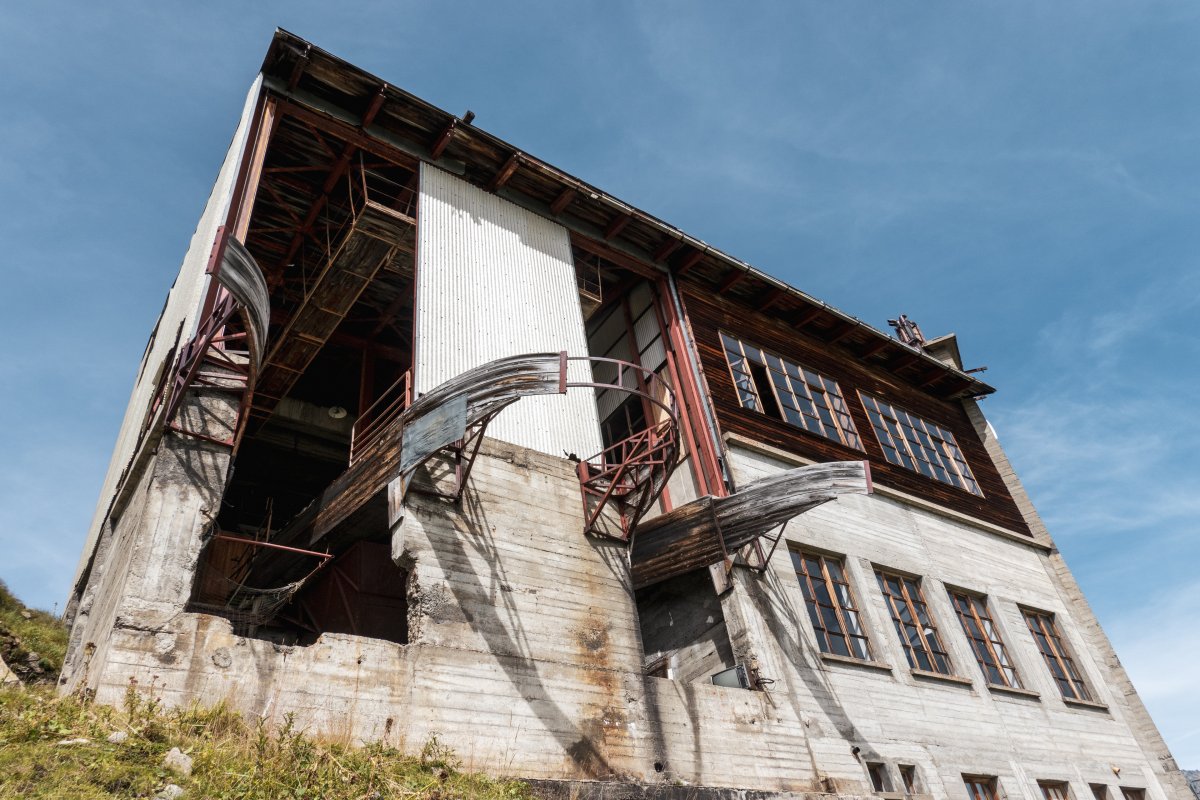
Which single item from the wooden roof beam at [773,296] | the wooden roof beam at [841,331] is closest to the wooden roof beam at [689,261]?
the wooden roof beam at [773,296]

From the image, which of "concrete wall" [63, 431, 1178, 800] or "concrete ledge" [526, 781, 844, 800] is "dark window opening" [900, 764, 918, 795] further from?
"concrete ledge" [526, 781, 844, 800]

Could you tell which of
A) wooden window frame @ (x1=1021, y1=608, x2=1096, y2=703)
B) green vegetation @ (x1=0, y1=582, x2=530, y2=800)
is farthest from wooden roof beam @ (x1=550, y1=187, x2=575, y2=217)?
wooden window frame @ (x1=1021, y1=608, x2=1096, y2=703)

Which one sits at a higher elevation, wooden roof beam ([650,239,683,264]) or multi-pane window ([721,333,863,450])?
wooden roof beam ([650,239,683,264])

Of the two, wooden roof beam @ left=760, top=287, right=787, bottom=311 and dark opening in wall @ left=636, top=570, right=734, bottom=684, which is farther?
wooden roof beam @ left=760, top=287, right=787, bottom=311

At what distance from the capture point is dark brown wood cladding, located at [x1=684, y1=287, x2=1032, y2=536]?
1711 centimetres

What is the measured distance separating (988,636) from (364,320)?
15.1 metres

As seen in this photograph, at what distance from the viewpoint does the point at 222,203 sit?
534 inches

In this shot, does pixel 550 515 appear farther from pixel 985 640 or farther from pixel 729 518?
pixel 985 640

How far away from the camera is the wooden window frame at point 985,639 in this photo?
54.8 ft

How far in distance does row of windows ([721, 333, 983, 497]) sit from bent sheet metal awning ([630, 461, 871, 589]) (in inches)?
163

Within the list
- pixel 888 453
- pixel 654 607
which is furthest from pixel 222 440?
pixel 888 453

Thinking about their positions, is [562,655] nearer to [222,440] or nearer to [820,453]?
[222,440]

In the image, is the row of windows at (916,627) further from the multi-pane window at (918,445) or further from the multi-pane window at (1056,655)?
the multi-pane window at (918,445)

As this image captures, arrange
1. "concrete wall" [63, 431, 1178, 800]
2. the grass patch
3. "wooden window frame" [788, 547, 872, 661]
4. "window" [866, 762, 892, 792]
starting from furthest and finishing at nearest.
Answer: "wooden window frame" [788, 547, 872, 661], "window" [866, 762, 892, 792], "concrete wall" [63, 431, 1178, 800], the grass patch
